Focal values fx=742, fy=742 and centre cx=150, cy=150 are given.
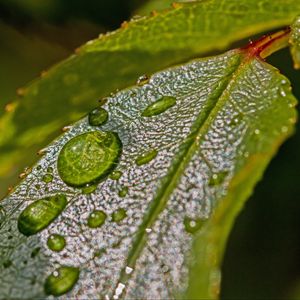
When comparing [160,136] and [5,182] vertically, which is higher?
[5,182]

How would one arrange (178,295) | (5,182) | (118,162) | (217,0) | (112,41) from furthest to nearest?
(5,182) → (112,41) → (217,0) → (118,162) → (178,295)

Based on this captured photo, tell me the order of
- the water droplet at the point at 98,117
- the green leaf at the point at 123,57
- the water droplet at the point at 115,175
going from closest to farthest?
the water droplet at the point at 115,175, the water droplet at the point at 98,117, the green leaf at the point at 123,57

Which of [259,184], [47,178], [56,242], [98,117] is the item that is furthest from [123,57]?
[259,184]

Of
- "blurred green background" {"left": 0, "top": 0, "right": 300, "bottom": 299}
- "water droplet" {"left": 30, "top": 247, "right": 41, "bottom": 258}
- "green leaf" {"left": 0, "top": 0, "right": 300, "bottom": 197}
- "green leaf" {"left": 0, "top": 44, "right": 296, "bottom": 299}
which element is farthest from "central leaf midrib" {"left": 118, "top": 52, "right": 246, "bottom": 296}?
"blurred green background" {"left": 0, "top": 0, "right": 300, "bottom": 299}

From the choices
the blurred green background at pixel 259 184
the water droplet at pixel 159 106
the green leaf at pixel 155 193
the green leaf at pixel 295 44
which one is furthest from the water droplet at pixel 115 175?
the blurred green background at pixel 259 184

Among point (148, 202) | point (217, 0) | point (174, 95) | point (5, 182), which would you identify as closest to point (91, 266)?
point (148, 202)

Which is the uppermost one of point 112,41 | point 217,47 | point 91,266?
point 217,47

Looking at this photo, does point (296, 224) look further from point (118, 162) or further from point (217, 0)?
point (118, 162)

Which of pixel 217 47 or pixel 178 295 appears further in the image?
pixel 217 47

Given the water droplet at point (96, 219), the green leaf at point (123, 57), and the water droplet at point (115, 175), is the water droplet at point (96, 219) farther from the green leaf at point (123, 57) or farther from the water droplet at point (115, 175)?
the green leaf at point (123, 57)
